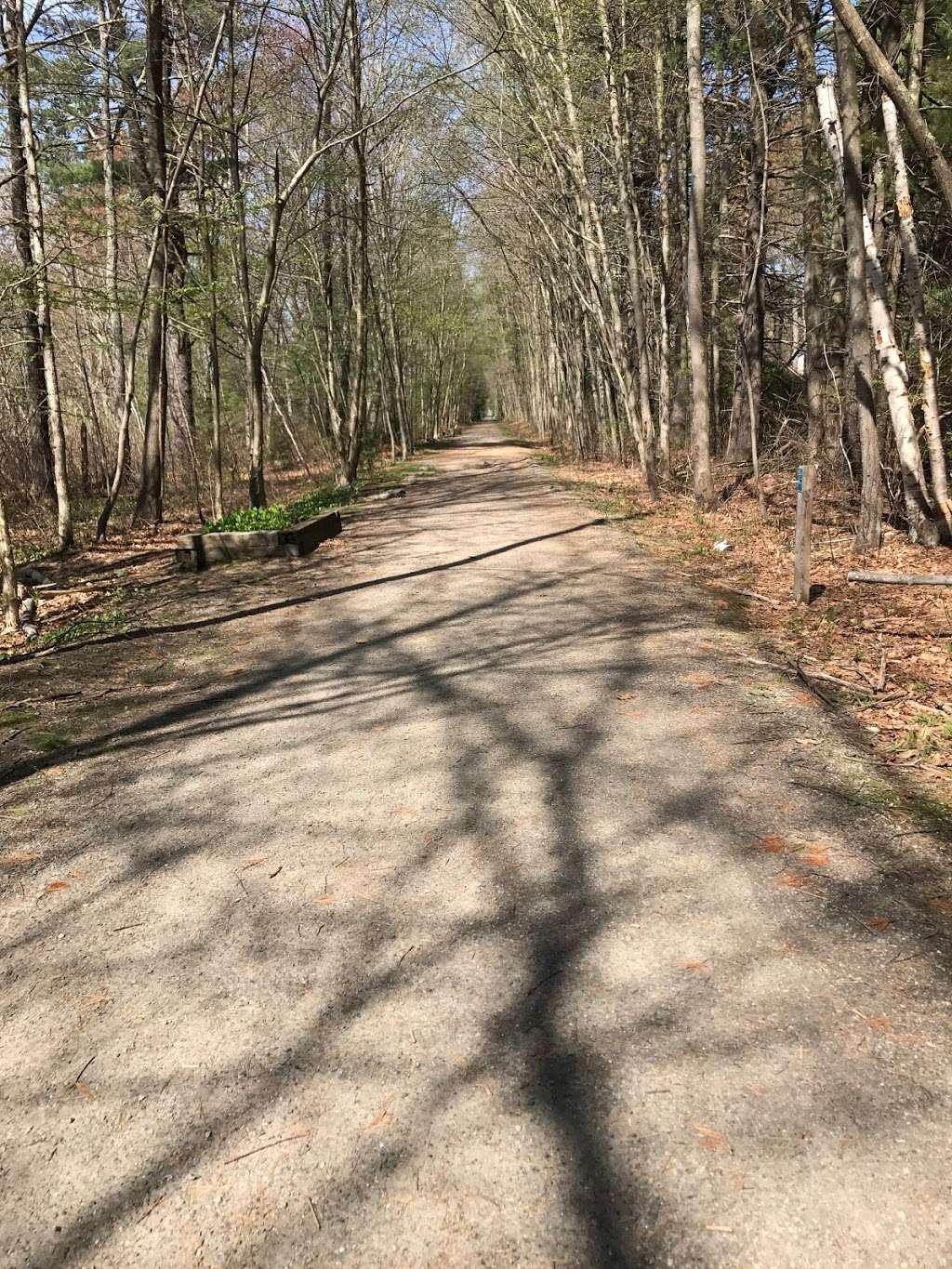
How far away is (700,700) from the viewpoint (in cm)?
466

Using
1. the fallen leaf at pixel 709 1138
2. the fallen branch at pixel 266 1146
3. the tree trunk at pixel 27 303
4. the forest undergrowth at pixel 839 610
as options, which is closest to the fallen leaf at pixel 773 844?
the forest undergrowth at pixel 839 610

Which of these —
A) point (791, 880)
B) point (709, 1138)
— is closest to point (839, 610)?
point (791, 880)

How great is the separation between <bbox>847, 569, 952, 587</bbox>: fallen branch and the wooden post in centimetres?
43

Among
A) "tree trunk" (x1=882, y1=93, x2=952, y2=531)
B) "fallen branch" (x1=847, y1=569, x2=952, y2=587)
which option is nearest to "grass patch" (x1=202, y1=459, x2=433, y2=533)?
"fallen branch" (x1=847, y1=569, x2=952, y2=587)

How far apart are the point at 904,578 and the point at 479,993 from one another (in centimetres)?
533

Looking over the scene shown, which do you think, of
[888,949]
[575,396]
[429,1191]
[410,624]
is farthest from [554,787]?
[575,396]

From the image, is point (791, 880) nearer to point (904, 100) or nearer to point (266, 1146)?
point (266, 1146)

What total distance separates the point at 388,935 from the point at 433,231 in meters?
28.9

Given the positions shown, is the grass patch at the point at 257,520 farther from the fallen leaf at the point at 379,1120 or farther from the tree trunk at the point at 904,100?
the fallen leaf at the point at 379,1120

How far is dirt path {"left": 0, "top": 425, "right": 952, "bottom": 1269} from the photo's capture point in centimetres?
178

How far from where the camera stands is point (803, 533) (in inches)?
252

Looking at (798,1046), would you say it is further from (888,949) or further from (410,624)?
(410,624)

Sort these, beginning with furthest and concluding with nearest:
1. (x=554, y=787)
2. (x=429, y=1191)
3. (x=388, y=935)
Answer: (x=554, y=787) < (x=388, y=935) < (x=429, y=1191)

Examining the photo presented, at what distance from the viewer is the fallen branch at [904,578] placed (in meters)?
5.98
